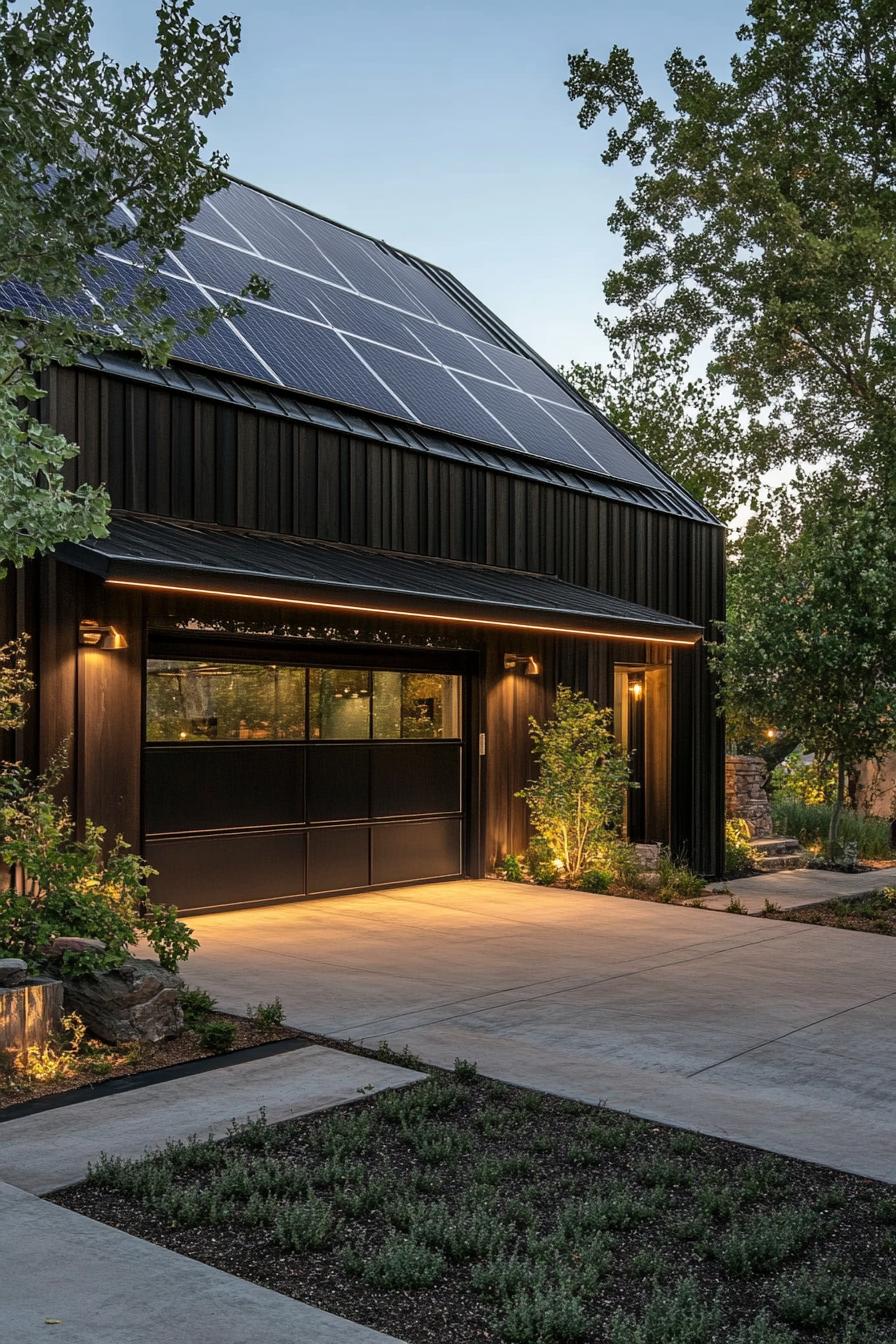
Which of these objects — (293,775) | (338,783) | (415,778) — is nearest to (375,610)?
(293,775)

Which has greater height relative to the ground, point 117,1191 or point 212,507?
point 212,507

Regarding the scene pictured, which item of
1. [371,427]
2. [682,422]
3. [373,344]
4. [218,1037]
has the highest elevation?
[682,422]

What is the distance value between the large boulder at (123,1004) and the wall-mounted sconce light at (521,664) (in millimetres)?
7259

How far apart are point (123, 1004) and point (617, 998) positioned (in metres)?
3.24

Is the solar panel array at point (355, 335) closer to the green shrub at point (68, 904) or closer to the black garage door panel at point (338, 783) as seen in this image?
the black garage door panel at point (338, 783)

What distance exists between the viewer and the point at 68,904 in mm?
6570

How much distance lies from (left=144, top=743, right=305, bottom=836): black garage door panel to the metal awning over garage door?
6.14ft

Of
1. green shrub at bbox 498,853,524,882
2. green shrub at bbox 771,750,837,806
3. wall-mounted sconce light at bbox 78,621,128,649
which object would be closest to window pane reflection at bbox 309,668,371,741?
green shrub at bbox 498,853,524,882

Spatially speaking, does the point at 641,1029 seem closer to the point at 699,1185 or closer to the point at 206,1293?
the point at 699,1185

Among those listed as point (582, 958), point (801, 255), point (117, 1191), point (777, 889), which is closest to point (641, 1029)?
point (582, 958)

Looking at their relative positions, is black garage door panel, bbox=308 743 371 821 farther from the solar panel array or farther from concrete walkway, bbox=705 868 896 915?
concrete walkway, bbox=705 868 896 915

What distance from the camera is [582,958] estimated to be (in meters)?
9.11

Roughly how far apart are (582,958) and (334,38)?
10467 mm

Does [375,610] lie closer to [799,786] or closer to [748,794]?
[748,794]
